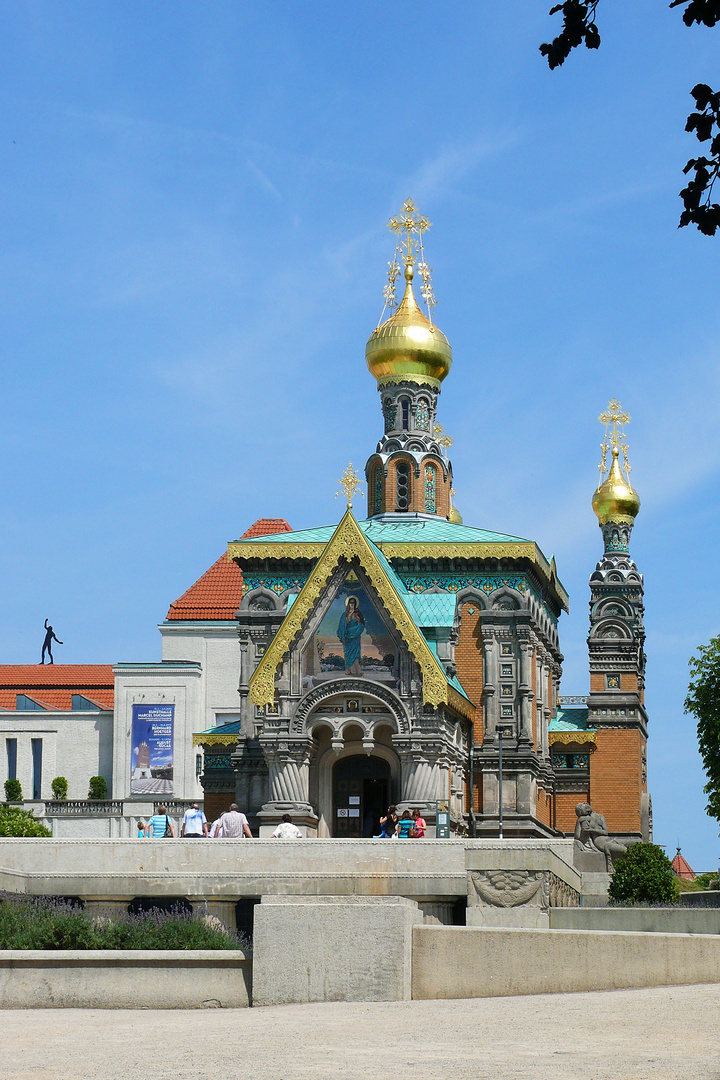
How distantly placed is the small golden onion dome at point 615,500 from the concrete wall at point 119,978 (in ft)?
141

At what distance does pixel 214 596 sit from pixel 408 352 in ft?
63.0

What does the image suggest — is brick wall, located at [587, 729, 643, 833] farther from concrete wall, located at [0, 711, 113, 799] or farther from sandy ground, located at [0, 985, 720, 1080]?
sandy ground, located at [0, 985, 720, 1080]

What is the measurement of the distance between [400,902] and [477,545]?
27384 mm

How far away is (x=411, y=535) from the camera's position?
146 ft

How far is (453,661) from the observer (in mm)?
42125

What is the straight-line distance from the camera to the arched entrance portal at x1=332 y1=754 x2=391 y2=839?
126ft

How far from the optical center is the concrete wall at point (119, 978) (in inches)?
623

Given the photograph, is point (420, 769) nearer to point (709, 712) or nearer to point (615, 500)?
point (709, 712)

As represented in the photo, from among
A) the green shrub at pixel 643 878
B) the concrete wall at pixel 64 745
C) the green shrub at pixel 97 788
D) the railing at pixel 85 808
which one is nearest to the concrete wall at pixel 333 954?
the green shrub at pixel 643 878

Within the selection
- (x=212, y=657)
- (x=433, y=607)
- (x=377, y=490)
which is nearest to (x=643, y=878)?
(x=433, y=607)

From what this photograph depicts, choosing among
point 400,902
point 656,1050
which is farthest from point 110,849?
point 656,1050

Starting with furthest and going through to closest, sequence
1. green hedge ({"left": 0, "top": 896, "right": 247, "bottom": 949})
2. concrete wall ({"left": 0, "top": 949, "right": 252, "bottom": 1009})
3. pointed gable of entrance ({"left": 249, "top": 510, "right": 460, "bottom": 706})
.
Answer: pointed gable of entrance ({"left": 249, "top": 510, "right": 460, "bottom": 706})
green hedge ({"left": 0, "top": 896, "right": 247, "bottom": 949})
concrete wall ({"left": 0, "top": 949, "right": 252, "bottom": 1009})

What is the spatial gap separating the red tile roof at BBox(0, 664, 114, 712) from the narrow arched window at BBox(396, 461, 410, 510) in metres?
18.5

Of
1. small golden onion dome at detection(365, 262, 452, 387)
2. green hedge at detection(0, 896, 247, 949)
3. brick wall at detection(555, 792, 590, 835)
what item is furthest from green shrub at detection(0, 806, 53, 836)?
green hedge at detection(0, 896, 247, 949)
